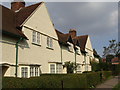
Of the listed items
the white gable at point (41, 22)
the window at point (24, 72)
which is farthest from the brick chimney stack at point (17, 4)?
the window at point (24, 72)

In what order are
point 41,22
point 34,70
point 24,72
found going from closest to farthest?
1. point 24,72
2. point 34,70
3. point 41,22

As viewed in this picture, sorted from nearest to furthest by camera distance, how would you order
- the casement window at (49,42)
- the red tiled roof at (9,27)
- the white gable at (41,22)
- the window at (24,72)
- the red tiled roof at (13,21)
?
the red tiled roof at (9,27) < the red tiled roof at (13,21) < the window at (24,72) < the white gable at (41,22) < the casement window at (49,42)

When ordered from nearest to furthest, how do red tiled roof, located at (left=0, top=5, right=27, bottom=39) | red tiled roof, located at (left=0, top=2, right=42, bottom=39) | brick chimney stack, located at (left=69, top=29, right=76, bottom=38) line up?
red tiled roof, located at (left=0, top=5, right=27, bottom=39) < red tiled roof, located at (left=0, top=2, right=42, bottom=39) < brick chimney stack, located at (left=69, top=29, right=76, bottom=38)

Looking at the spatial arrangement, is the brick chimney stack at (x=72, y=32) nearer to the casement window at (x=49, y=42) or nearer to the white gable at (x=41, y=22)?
the white gable at (x=41, y=22)

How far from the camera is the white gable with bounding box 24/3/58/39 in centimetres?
1516

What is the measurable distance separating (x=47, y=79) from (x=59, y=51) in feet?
40.0

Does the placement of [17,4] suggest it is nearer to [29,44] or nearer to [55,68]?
[29,44]

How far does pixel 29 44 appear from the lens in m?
14.3

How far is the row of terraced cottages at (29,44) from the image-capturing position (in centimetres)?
1203

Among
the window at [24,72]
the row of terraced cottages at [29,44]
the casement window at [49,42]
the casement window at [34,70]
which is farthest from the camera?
the casement window at [49,42]

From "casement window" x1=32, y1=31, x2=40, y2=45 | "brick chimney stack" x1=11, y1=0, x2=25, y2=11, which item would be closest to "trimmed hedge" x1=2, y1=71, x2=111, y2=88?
A: "casement window" x1=32, y1=31, x2=40, y2=45

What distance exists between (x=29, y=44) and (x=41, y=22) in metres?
3.45

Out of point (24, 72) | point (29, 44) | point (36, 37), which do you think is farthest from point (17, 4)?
point (24, 72)

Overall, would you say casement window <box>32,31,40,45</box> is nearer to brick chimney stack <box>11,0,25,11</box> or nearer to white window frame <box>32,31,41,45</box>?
white window frame <box>32,31,41,45</box>
